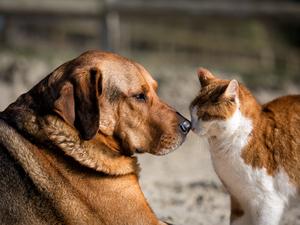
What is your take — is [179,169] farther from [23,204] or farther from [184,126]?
[23,204]

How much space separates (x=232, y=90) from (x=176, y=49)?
10788mm

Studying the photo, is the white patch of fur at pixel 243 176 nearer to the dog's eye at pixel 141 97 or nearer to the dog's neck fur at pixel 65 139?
the dog's eye at pixel 141 97

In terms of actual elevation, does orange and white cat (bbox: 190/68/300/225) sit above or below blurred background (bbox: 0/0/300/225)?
above

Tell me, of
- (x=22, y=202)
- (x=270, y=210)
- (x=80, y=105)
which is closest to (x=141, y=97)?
(x=80, y=105)

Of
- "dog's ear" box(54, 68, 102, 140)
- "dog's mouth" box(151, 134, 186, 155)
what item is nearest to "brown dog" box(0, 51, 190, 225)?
"dog's ear" box(54, 68, 102, 140)

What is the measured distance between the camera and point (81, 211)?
4.27 metres

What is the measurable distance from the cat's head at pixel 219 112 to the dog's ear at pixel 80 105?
1504mm

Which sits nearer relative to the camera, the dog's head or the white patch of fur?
the dog's head

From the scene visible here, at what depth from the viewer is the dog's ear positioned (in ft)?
13.8

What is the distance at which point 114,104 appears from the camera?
178 inches

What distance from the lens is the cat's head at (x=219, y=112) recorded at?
555 cm

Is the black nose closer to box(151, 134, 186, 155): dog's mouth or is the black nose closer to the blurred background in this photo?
box(151, 134, 186, 155): dog's mouth

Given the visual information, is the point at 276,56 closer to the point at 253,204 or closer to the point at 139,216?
the point at 253,204

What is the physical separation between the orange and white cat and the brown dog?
4.05 feet
